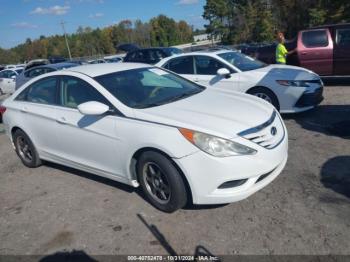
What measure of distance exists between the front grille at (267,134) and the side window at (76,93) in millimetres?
1673

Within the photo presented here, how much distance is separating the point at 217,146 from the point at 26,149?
3578 mm

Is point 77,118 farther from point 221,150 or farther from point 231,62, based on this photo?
point 231,62

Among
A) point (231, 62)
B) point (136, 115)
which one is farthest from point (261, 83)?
point (136, 115)

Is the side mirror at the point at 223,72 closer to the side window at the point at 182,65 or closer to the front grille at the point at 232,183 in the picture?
the side window at the point at 182,65

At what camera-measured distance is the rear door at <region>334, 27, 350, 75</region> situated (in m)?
9.30

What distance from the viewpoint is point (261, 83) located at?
6.89 m

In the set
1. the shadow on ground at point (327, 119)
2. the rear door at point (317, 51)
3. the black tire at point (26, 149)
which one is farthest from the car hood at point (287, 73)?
the black tire at point (26, 149)

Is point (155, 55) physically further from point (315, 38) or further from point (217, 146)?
point (217, 146)

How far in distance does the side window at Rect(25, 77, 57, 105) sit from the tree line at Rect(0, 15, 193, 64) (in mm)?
97387

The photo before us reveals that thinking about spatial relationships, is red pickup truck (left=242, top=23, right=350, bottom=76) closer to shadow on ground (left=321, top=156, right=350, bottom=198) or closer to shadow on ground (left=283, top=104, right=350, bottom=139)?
shadow on ground (left=283, top=104, right=350, bottom=139)

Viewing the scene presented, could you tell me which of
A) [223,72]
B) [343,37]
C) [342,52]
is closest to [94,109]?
[223,72]

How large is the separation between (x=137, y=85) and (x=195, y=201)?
5.76 ft

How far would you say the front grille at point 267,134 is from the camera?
3529 mm

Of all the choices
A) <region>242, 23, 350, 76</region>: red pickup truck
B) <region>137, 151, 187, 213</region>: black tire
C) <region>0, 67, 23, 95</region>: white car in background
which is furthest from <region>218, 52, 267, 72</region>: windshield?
<region>0, 67, 23, 95</region>: white car in background
